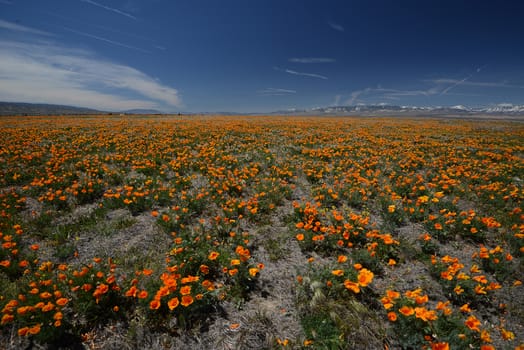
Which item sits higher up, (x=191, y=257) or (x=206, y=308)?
(x=191, y=257)

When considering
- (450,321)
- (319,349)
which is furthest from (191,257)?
(450,321)

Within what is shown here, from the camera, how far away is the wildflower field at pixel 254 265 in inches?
113

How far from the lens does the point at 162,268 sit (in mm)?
3867

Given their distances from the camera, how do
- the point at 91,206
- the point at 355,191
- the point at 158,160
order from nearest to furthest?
the point at 91,206, the point at 355,191, the point at 158,160

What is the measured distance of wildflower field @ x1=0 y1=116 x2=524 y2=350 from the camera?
9.45 ft

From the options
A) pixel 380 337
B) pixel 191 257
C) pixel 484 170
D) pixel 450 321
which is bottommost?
pixel 380 337

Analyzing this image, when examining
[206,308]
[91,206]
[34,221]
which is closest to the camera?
[206,308]

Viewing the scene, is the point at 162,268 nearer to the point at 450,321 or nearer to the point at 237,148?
the point at 450,321

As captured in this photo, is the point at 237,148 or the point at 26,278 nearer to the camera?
the point at 26,278

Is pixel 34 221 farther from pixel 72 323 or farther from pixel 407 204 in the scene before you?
pixel 407 204

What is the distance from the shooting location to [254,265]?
13.5 feet

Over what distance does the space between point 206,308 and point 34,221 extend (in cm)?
480

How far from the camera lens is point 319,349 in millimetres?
2678

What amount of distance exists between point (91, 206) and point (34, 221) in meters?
1.15
